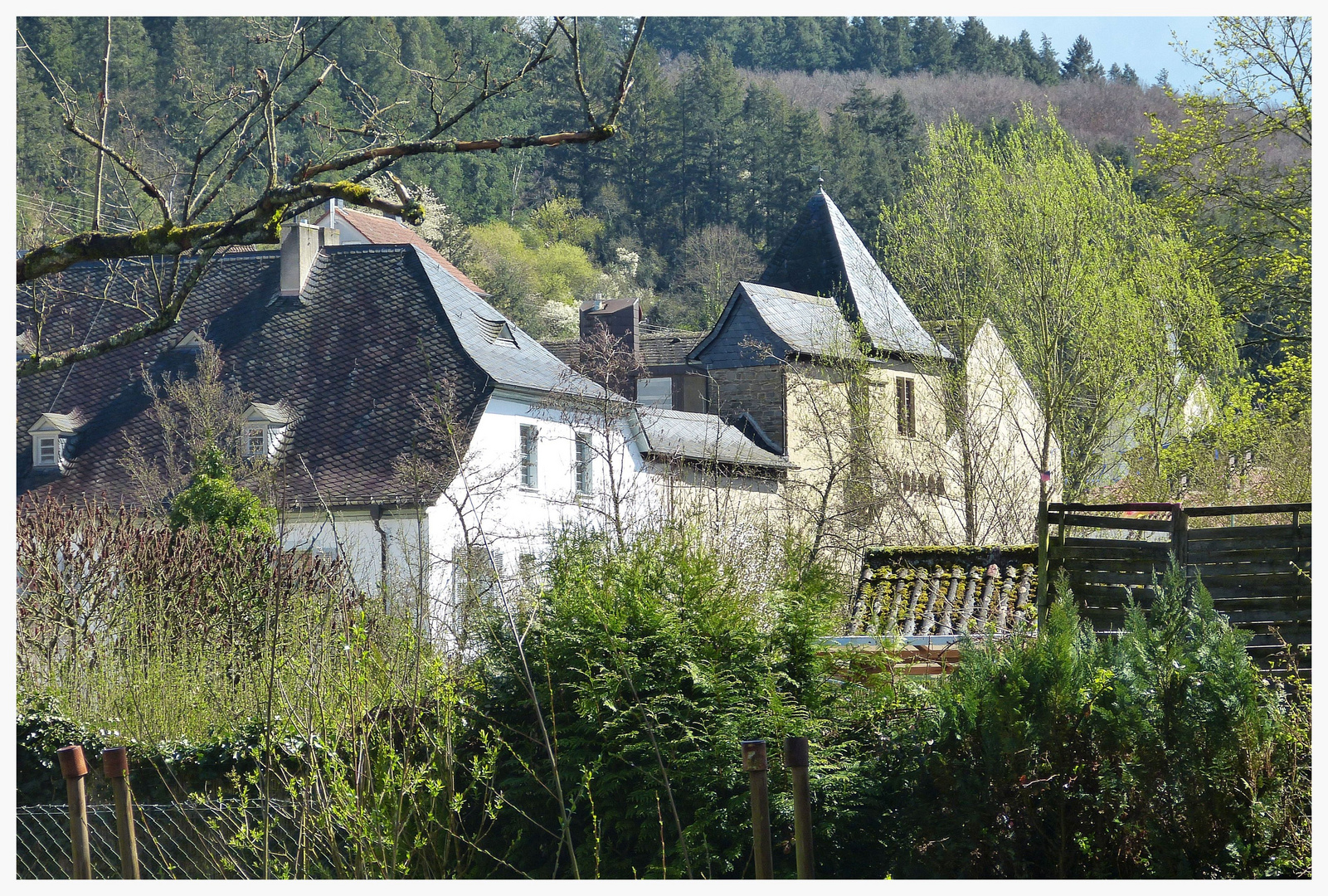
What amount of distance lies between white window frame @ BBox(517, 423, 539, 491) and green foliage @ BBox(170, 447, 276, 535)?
9600 mm

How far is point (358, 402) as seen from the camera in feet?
82.9

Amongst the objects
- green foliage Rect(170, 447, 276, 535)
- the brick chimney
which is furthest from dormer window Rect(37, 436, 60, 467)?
the brick chimney

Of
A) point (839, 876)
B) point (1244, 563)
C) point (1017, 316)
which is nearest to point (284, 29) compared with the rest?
point (839, 876)

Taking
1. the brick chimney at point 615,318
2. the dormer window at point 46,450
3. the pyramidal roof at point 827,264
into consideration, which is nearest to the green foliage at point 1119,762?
the dormer window at point 46,450

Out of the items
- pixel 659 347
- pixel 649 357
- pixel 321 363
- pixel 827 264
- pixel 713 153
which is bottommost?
pixel 321 363

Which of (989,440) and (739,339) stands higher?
(739,339)

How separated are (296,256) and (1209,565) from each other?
23.0 m

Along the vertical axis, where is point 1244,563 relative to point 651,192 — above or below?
below

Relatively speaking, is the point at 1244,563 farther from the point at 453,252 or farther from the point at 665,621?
the point at 453,252

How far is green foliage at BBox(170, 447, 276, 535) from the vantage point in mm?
15234

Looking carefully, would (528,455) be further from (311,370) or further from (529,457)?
(311,370)

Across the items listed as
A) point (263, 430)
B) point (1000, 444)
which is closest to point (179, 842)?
point (263, 430)

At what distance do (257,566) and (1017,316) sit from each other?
1509 cm

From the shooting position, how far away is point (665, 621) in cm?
616
